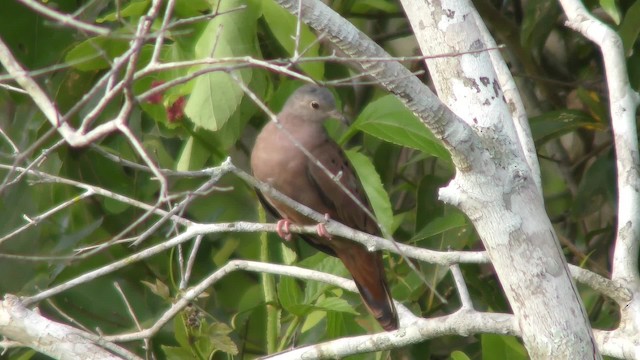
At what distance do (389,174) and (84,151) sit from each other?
1295 millimetres

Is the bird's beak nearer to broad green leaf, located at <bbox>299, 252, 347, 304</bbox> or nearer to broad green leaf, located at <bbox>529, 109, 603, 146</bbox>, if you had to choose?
broad green leaf, located at <bbox>299, 252, 347, 304</bbox>

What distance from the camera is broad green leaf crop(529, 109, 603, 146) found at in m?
4.05

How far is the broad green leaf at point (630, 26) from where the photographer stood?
3.62 m

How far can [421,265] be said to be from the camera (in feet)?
13.6

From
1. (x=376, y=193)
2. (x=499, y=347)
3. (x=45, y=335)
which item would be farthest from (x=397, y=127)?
(x=45, y=335)

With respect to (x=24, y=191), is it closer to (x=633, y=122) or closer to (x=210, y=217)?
(x=210, y=217)

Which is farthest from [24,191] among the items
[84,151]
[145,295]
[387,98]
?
[387,98]

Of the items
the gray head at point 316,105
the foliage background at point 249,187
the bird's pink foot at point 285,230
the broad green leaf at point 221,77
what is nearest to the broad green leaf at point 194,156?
the foliage background at point 249,187

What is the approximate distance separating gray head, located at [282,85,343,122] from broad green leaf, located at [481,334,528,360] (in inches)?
44.6

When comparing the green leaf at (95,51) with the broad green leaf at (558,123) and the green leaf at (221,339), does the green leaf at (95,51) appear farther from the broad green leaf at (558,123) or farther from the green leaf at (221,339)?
the broad green leaf at (558,123)

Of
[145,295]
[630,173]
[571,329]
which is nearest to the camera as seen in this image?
[571,329]

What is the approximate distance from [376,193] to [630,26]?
1092 millimetres

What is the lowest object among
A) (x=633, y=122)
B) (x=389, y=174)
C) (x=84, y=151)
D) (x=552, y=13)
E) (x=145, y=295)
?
(x=145, y=295)

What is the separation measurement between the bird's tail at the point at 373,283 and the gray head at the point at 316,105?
1.85ft
